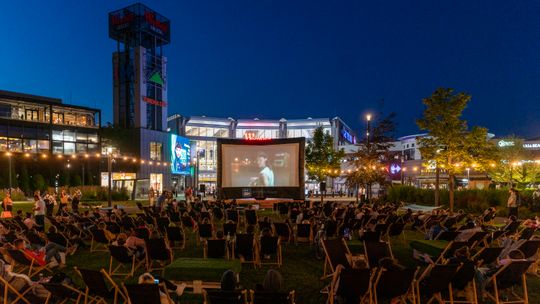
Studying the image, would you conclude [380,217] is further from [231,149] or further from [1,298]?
[231,149]

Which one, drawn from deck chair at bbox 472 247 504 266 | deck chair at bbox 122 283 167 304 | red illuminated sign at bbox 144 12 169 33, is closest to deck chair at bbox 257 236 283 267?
deck chair at bbox 472 247 504 266

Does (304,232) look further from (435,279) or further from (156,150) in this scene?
(156,150)

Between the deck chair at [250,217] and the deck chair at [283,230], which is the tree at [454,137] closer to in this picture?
the deck chair at [250,217]

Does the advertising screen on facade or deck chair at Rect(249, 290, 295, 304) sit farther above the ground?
the advertising screen on facade

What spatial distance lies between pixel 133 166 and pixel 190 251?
41.2m

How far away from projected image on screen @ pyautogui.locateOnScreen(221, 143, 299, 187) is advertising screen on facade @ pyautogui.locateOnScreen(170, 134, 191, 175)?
26882 mm

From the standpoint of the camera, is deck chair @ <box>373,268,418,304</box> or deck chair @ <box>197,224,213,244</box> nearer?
deck chair @ <box>373,268,418,304</box>

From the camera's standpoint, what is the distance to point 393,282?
464 cm

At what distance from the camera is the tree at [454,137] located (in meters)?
20.0

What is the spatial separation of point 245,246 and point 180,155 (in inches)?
1893

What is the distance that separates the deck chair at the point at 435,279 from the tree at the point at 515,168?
2956 cm

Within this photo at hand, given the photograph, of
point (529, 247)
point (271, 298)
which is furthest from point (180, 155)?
point (271, 298)

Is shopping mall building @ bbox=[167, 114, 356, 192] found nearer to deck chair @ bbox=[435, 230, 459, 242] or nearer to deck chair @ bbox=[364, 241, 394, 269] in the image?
deck chair @ bbox=[435, 230, 459, 242]

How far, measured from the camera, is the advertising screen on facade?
5241 centimetres
